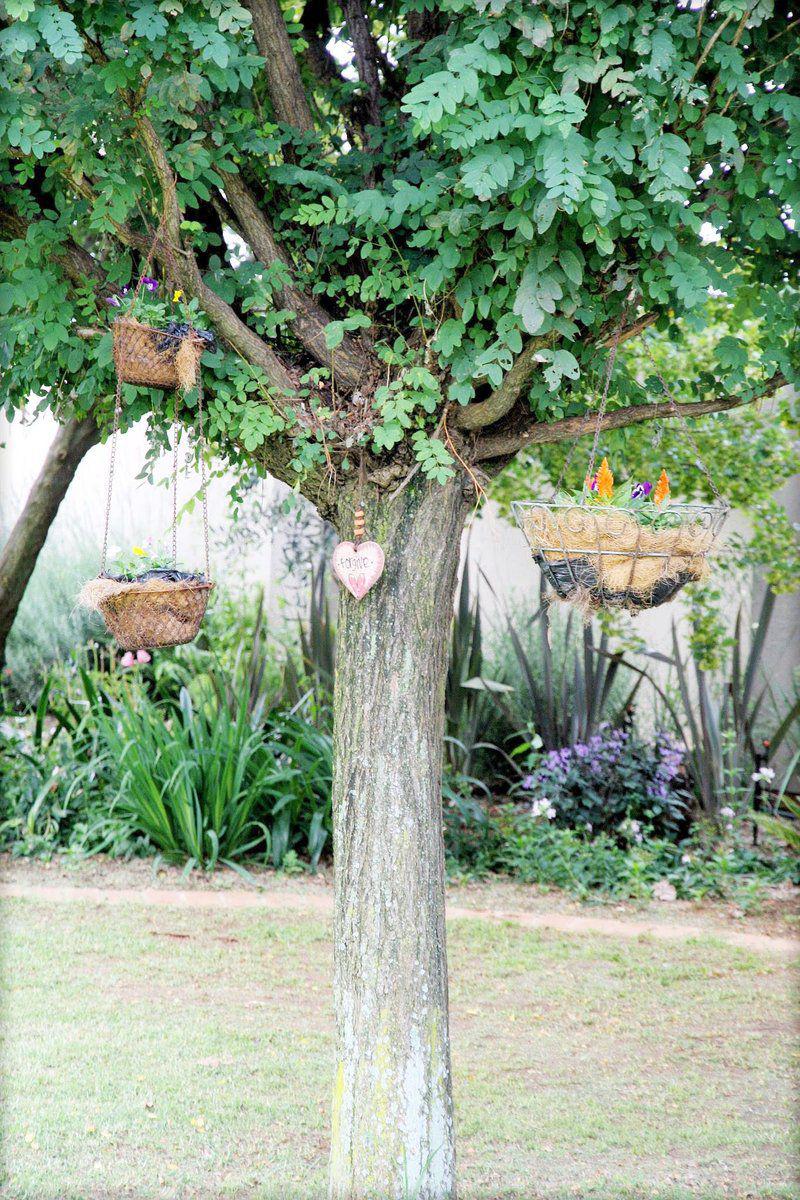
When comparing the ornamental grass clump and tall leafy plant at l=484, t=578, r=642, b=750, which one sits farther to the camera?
tall leafy plant at l=484, t=578, r=642, b=750

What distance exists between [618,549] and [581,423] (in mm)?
615

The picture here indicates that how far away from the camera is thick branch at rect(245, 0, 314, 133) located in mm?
2955

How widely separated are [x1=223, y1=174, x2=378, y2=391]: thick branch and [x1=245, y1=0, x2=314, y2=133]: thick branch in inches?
11.0

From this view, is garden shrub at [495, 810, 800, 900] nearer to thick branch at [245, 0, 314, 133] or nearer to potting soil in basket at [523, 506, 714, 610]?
potting soil in basket at [523, 506, 714, 610]

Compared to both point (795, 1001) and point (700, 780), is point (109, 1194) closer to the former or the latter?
point (795, 1001)

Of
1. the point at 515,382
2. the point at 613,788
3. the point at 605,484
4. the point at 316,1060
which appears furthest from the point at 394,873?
the point at 613,788

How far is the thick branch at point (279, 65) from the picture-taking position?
9.70 ft

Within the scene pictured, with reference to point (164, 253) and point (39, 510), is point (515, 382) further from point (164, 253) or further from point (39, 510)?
point (39, 510)

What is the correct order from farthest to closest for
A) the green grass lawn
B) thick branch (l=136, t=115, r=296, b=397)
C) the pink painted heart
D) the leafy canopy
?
the green grass lawn → the pink painted heart → thick branch (l=136, t=115, r=296, b=397) → the leafy canopy

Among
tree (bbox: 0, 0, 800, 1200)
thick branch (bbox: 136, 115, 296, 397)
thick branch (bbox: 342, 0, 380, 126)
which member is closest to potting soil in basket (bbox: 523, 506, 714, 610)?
tree (bbox: 0, 0, 800, 1200)

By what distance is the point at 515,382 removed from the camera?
280cm

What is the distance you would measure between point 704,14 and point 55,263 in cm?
169

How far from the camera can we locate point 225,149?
272 centimetres

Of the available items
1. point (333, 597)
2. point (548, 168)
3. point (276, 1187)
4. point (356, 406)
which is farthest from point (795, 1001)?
point (333, 597)
